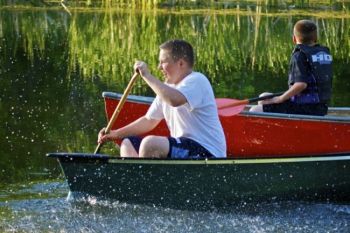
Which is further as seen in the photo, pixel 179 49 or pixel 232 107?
pixel 232 107

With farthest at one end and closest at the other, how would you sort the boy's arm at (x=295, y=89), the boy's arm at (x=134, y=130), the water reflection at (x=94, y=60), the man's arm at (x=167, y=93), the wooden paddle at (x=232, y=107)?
1. the water reflection at (x=94, y=60)
2. the wooden paddle at (x=232, y=107)
3. the boy's arm at (x=295, y=89)
4. the boy's arm at (x=134, y=130)
5. the man's arm at (x=167, y=93)

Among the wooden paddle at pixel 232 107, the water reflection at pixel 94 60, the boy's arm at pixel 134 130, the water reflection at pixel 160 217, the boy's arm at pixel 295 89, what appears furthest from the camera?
the water reflection at pixel 94 60

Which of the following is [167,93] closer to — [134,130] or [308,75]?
[134,130]

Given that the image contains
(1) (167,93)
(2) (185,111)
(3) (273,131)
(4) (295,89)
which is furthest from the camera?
(3) (273,131)

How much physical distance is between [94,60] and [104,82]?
6.73 feet

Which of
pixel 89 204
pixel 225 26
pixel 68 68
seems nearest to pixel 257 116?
pixel 89 204

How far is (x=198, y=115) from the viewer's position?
6953 mm

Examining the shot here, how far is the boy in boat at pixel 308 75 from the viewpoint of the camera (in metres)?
8.15

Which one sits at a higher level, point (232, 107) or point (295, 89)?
point (295, 89)

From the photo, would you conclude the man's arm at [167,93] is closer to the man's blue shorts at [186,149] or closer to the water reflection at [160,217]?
the man's blue shorts at [186,149]

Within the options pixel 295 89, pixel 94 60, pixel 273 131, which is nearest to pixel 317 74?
pixel 295 89

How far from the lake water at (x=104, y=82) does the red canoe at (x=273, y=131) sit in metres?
0.72

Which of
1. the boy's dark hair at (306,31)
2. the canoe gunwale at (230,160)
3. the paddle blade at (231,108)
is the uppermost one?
the boy's dark hair at (306,31)

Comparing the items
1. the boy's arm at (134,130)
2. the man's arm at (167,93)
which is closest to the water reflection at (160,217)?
the boy's arm at (134,130)
